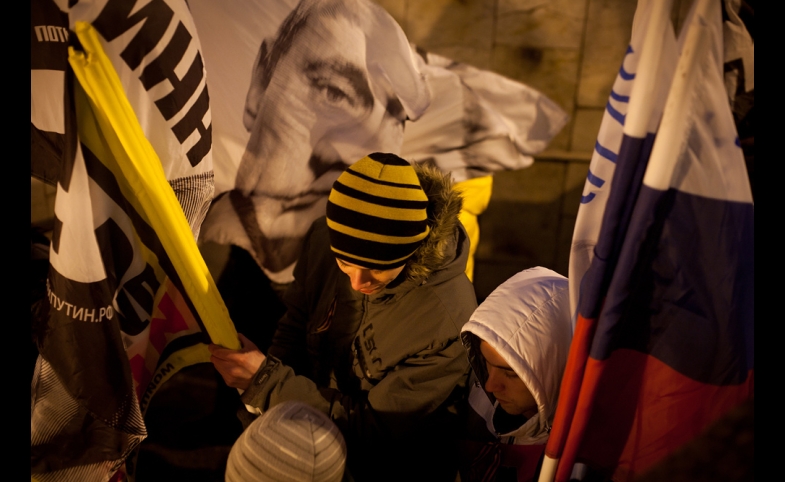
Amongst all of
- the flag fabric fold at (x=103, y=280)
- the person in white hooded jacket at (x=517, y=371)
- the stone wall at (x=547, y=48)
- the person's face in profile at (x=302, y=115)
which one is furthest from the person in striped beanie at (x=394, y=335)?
the stone wall at (x=547, y=48)

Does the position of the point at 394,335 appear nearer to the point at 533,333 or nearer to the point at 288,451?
the point at 533,333

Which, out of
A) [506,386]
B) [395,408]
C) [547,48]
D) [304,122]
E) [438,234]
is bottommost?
[395,408]

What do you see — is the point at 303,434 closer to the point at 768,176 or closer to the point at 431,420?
the point at 431,420

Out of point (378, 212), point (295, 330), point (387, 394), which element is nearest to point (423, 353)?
point (387, 394)

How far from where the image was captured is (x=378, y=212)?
176 cm

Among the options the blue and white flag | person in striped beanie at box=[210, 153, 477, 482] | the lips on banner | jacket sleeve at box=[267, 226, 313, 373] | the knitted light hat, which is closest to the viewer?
the blue and white flag

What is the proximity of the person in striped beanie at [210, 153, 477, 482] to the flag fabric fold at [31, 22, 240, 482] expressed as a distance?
303 mm

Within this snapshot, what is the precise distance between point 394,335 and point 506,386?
43cm

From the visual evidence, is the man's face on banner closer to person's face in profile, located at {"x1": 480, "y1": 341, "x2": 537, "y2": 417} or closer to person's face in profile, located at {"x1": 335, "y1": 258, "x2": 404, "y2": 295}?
person's face in profile, located at {"x1": 335, "y1": 258, "x2": 404, "y2": 295}

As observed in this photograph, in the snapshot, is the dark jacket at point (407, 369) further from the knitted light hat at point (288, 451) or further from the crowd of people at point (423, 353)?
the knitted light hat at point (288, 451)

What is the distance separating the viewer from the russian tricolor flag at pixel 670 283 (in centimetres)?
115

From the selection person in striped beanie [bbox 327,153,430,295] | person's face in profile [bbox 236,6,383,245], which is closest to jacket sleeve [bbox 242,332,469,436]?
person in striped beanie [bbox 327,153,430,295]

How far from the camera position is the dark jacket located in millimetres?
1848

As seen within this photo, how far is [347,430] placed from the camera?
74.0 inches
